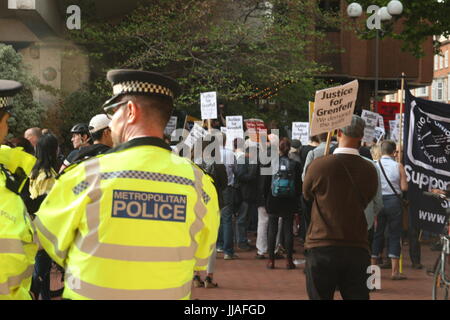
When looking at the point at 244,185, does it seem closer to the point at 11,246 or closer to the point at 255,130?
the point at 255,130

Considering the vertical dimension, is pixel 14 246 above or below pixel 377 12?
below

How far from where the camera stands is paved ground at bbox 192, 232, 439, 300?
341 inches

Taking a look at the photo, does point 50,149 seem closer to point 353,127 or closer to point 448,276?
point 353,127

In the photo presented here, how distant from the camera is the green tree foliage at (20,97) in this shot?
723 inches

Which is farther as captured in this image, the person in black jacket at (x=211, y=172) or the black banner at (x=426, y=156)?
the person in black jacket at (x=211, y=172)

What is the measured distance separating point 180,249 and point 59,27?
20.2 m

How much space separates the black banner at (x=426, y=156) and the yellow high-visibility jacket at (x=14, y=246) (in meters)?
5.67

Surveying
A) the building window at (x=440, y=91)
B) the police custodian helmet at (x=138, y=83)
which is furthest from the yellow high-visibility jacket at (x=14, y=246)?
the building window at (x=440, y=91)

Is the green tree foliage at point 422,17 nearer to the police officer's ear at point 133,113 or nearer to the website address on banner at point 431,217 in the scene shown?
the website address on banner at point 431,217

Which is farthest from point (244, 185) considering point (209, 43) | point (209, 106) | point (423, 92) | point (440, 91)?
point (423, 92)

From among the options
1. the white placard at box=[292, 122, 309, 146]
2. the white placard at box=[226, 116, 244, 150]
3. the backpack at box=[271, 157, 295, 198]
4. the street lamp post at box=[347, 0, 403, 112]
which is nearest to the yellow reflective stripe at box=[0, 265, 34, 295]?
the backpack at box=[271, 157, 295, 198]

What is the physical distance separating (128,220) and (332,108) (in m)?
4.43

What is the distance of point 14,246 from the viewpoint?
9.62 feet

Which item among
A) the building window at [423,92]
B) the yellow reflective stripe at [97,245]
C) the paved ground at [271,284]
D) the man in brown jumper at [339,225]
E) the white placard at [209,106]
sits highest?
the building window at [423,92]
